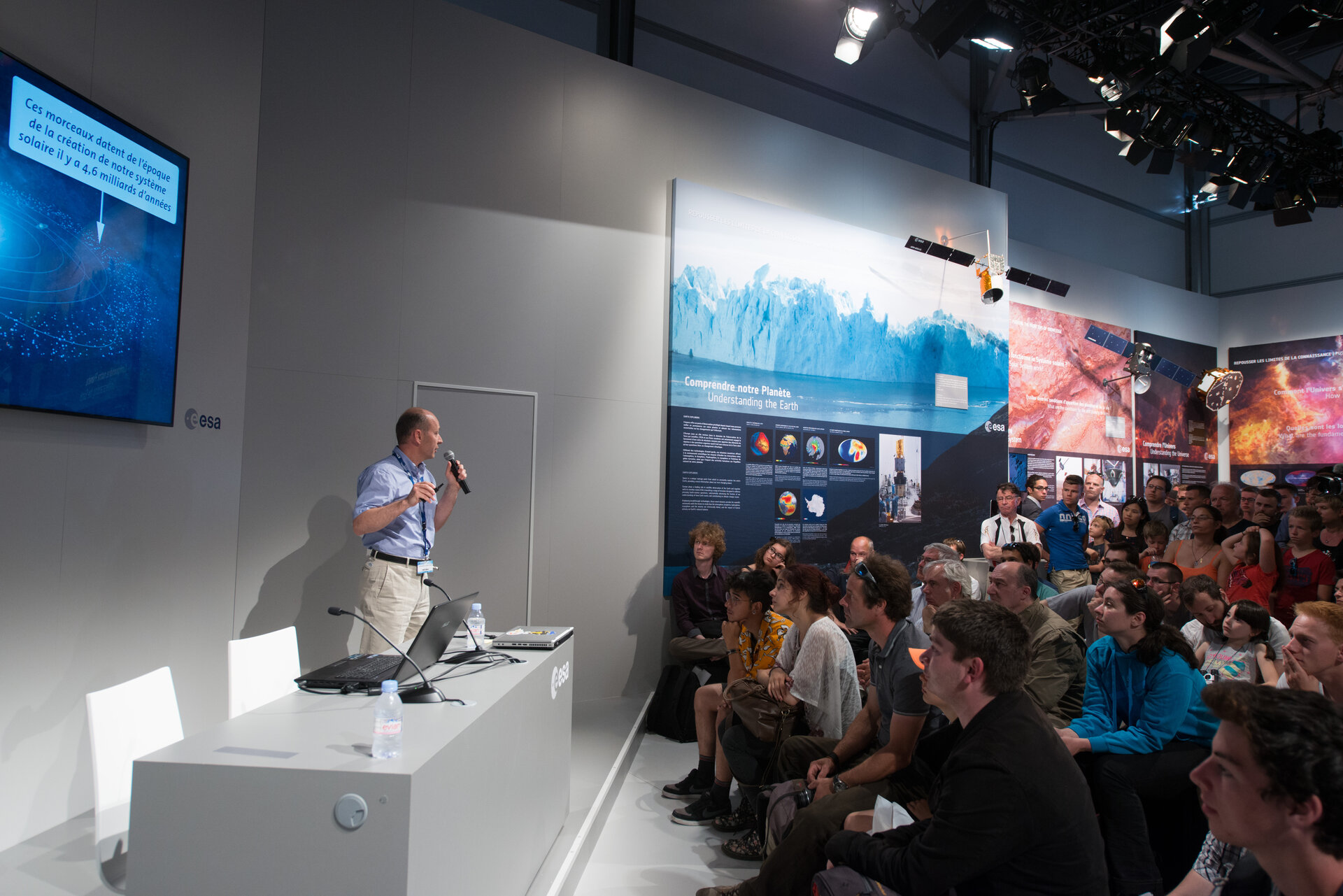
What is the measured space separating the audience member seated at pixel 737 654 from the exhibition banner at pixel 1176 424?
26.3ft

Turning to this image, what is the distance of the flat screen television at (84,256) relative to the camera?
9.00ft

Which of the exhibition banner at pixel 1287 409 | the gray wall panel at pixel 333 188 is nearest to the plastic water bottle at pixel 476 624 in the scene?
the gray wall panel at pixel 333 188

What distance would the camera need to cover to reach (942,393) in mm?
7309

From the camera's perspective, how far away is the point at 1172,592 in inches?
159

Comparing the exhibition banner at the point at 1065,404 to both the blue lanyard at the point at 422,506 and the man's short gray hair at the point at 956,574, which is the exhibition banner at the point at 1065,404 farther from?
the blue lanyard at the point at 422,506

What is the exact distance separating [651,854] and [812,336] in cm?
436

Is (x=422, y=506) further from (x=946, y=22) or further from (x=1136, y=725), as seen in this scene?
(x=946, y=22)

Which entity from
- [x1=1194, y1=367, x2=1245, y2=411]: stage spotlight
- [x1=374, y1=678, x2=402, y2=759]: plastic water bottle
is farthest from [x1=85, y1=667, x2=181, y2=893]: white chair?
[x1=1194, y1=367, x2=1245, y2=411]: stage spotlight

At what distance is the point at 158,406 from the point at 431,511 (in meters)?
1.24

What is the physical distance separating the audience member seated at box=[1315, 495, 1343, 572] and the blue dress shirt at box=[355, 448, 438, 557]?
5.25m

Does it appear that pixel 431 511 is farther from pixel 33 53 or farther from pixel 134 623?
pixel 33 53

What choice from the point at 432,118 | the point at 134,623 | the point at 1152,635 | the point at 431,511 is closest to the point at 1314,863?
the point at 1152,635

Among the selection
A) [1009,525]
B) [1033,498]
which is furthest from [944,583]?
[1033,498]

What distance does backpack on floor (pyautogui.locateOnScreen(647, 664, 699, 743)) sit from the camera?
468cm
